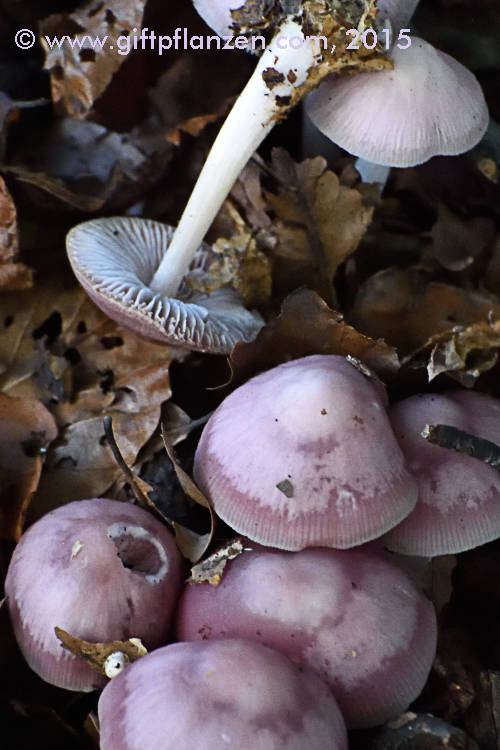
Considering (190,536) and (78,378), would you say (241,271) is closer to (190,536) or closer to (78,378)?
(78,378)

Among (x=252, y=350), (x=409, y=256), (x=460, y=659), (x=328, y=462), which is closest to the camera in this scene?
(x=328, y=462)

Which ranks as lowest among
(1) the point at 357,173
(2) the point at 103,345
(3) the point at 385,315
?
(2) the point at 103,345

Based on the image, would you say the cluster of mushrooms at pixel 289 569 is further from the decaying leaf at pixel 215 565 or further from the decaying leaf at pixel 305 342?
the decaying leaf at pixel 305 342

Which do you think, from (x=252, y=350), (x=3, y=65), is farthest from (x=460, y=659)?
(x=3, y=65)

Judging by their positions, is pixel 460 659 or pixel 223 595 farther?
pixel 460 659

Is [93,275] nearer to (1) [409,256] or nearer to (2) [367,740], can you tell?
(1) [409,256]

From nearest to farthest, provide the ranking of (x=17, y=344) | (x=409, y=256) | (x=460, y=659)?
(x=460, y=659)
(x=17, y=344)
(x=409, y=256)

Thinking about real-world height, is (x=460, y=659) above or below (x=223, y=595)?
below

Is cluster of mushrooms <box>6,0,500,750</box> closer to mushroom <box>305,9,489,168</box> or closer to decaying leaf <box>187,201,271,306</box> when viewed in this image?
mushroom <box>305,9,489,168</box>
